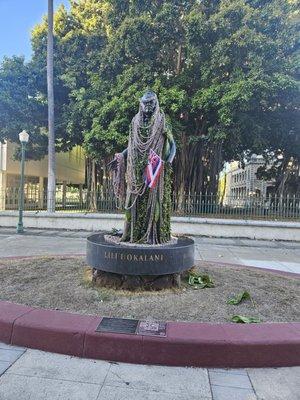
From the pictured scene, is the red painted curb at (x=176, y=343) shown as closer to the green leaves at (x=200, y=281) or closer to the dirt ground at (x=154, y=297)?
the dirt ground at (x=154, y=297)

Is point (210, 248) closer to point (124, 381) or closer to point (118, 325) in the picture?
point (118, 325)

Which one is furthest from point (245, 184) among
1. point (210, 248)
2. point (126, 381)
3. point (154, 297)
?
point (126, 381)

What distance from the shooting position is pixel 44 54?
20.9 meters

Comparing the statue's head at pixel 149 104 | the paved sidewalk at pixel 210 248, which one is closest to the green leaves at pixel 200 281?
the statue's head at pixel 149 104

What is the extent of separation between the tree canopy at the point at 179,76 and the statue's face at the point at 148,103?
9403 mm

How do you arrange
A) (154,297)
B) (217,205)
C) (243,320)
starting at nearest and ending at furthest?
1. (243,320)
2. (154,297)
3. (217,205)

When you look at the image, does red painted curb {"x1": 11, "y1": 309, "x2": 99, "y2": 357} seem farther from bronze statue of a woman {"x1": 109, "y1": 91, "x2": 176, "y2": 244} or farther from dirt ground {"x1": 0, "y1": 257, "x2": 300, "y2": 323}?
bronze statue of a woman {"x1": 109, "y1": 91, "x2": 176, "y2": 244}

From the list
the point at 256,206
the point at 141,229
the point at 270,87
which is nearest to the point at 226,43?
the point at 270,87

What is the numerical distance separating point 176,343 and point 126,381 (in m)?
0.60

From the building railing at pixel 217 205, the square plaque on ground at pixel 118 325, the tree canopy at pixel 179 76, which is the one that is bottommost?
the square plaque on ground at pixel 118 325

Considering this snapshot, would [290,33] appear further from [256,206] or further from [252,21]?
[256,206]

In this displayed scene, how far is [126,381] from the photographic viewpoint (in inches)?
127

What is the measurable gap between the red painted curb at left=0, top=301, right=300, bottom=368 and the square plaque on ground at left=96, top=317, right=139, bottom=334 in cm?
10

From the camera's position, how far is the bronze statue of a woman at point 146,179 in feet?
18.9
